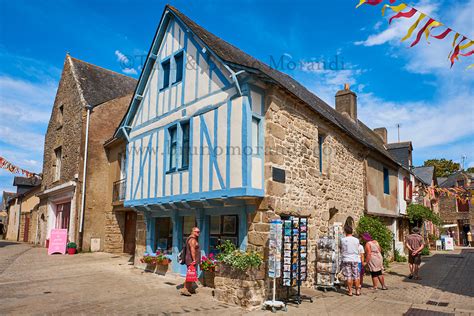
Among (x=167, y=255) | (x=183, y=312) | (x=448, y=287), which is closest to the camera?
(x=183, y=312)

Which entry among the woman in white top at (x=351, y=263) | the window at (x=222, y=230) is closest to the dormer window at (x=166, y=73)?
the window at (x=222, y=230)

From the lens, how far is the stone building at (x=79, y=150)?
15.0m

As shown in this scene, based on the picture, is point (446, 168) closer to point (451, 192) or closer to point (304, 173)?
point (451, 192)

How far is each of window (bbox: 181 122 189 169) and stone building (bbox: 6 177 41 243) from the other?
14.8 meters

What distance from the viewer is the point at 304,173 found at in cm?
888

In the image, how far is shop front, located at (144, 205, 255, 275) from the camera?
801cm

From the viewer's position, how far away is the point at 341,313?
6340mm

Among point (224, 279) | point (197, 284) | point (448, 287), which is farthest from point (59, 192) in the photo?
point (448, 287)

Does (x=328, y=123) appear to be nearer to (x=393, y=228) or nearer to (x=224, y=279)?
(x=224, y=279)

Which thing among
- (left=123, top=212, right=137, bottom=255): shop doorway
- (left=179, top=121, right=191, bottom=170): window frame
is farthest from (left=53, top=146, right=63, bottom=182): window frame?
(left=179, top=121, right=191, bottom=170): window frame

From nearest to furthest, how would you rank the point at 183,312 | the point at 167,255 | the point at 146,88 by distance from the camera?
the point at 183,312 < the point at 167,255 < the point at 146,88

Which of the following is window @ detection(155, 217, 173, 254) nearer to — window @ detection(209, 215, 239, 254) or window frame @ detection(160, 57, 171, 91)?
window @ detection(209, 215, 239, 254)

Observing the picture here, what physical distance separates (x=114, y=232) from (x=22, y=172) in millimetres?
6052

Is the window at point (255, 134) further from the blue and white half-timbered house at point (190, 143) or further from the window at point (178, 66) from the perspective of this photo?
the window at point (178, 66)
